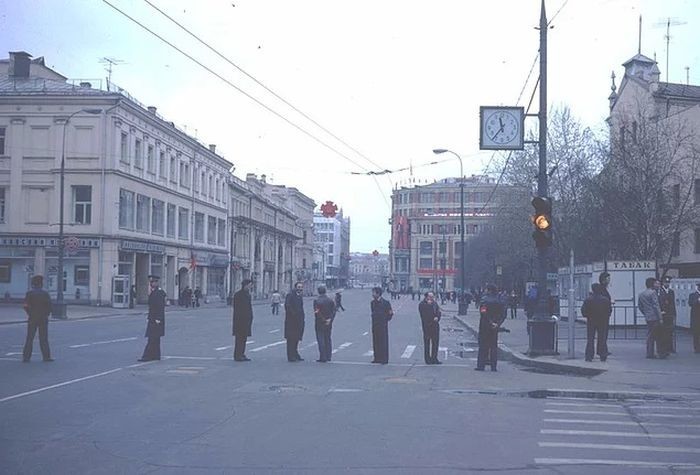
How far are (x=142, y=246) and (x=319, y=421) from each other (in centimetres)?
5127

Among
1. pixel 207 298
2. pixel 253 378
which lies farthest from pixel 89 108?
pixel 253 378

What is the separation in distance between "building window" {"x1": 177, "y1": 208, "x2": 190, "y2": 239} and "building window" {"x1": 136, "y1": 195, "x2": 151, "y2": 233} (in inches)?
292

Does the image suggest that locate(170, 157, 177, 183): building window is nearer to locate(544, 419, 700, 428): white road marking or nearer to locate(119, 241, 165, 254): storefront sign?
→ locate(119, 241, 165, 254): storefront sign

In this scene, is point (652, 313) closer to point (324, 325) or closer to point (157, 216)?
point (324, 325)

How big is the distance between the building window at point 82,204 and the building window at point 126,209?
2127mm

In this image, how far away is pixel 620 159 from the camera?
3516cm

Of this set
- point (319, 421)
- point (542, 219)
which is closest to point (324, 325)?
point (542, 219)

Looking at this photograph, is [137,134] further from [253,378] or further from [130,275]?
[253,378]

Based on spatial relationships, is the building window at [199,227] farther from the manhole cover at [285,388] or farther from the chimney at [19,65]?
the manhole cover at [285,388]

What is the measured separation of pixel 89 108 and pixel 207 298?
29.0m

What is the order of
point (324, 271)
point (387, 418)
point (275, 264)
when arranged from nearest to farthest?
point (387, 418) < point (275, 264) < point (324, 271)

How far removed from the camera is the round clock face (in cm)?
2041

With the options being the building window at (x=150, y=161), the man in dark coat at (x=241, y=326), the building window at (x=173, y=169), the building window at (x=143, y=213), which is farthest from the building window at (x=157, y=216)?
the man in dark coat at (x=241, y=326)

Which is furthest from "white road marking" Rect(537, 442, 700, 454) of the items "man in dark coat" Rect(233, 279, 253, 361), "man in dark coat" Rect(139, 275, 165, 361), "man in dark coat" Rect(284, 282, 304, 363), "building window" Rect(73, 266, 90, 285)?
"building window" Rect(73, 266, 90, 285)
